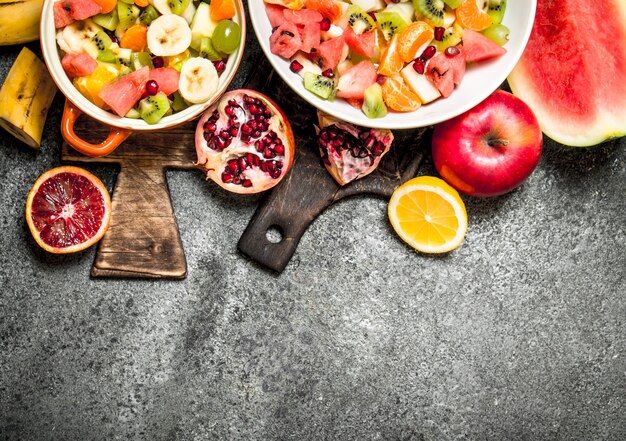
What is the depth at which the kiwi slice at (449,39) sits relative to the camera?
6.78ft

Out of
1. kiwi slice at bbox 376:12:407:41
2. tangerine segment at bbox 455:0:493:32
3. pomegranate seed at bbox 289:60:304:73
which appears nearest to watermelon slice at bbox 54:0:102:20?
pomegranate seed at bbox 289:60:304:73

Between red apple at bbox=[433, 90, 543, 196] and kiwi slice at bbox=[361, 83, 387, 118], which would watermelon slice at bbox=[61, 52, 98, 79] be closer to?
kiwi slice at bbox=[361, 83, 387, 118]

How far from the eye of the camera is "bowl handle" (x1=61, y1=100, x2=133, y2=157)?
196 centimetres

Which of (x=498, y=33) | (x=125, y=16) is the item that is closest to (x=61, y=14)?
(x=125, y=16)

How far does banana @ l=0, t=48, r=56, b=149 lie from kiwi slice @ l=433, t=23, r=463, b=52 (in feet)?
4.16

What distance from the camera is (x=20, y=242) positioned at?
2.29 m

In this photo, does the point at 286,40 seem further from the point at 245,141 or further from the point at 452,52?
the point at 452,52

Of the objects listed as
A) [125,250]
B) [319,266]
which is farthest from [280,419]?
[125,250]

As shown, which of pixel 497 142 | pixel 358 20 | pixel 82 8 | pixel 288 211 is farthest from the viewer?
pixel 288 211

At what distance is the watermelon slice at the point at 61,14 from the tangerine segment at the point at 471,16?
1168mm

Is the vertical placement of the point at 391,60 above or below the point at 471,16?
below

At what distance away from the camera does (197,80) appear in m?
1.99

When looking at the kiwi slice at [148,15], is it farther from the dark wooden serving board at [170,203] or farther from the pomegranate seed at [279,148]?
the pomegranate seed at [279,148]

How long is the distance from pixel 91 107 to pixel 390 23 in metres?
0.94
